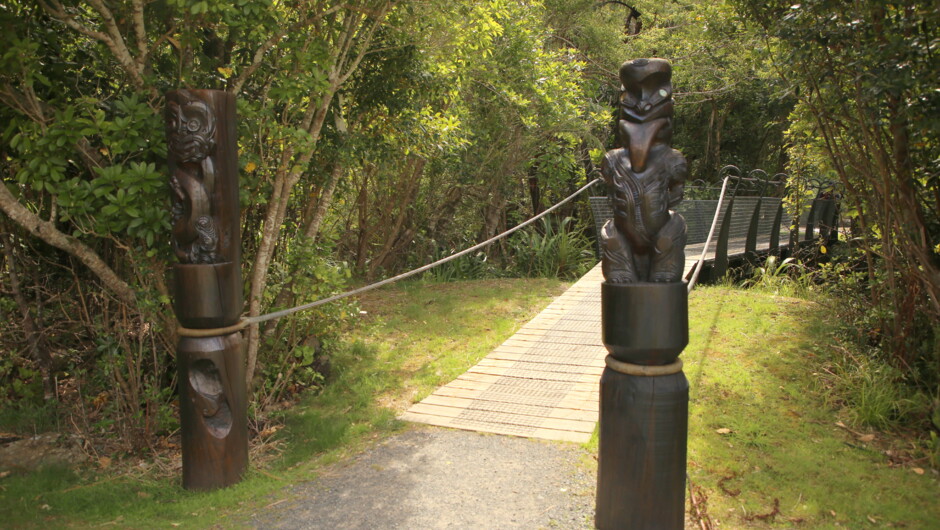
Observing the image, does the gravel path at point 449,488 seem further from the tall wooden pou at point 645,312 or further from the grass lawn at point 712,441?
the tall wooden pou at point 645,312

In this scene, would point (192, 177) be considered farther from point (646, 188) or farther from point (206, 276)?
point (646, 188)

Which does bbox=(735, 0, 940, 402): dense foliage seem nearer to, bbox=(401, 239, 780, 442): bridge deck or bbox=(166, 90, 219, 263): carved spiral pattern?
bbox=(401, 239, 780, 442): bridge deck

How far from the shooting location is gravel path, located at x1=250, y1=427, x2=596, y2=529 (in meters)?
3.25

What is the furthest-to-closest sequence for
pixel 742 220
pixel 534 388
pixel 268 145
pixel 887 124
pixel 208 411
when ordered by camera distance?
pixel 742 220 → pixel 534 388 → pixel 887 124 → pixel 268 145 → pixel 208 411

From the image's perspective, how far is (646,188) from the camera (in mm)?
2559

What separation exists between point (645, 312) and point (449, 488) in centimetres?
158

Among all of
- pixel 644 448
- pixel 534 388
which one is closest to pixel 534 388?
pixel 534 388

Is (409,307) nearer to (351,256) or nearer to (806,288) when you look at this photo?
(351,256)

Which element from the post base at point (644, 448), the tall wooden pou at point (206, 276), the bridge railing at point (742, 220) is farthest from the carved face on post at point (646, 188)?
the bridge railing at point (742, 220)

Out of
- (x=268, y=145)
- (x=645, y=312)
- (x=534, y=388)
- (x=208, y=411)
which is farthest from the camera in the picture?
(x=534, y=388)

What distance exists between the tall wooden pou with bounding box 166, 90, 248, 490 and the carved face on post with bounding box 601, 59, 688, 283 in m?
2.03

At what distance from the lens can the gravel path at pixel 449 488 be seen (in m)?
3.25

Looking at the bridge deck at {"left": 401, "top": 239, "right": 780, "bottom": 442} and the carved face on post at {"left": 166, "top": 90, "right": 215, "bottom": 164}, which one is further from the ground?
the carved face on post at {"left": 166, "top": 90, "right": 215, "bottom": 164}

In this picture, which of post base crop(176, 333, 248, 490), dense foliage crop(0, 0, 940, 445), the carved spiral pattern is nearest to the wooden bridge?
dense foliage crop(0, 0, 940, 445)
